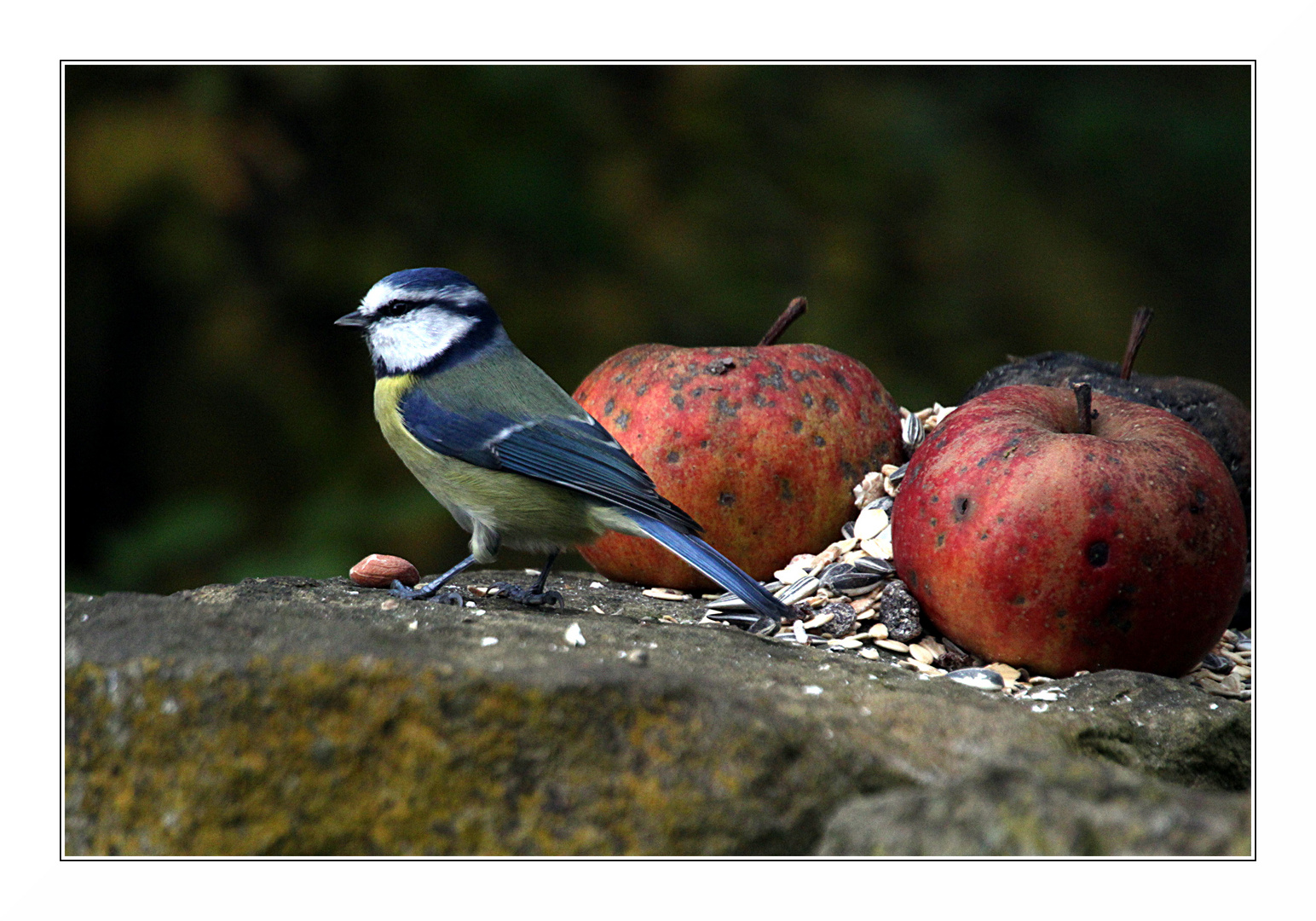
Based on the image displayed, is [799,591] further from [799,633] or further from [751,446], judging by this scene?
[751,446]

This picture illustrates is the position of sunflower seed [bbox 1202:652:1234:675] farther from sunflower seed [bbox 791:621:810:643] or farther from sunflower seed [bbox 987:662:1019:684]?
sunflower seed [bbox 791:621:810:643]

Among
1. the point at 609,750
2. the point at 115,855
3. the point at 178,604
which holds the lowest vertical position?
the point at 115,855

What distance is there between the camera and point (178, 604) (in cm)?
212

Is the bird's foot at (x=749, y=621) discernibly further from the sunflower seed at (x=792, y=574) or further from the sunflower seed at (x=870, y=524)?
the sunflower seed at (x=870, y=524)

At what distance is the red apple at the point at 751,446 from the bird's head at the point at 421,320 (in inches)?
25.2

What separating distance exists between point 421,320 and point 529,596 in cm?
72

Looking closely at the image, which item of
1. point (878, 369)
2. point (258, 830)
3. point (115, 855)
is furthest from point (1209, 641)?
point (878, 369)

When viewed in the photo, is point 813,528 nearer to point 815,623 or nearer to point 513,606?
point 815,623

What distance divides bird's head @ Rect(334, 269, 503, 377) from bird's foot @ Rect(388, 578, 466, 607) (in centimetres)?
53

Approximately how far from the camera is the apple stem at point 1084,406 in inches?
105

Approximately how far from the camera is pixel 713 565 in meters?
2.39

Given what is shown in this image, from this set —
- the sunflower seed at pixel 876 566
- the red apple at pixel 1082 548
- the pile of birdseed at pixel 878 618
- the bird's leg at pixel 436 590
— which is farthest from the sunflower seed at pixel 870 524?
the bird's leg at pixel 436 590

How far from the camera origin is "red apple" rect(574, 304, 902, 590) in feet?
10.2

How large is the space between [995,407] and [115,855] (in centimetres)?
209
